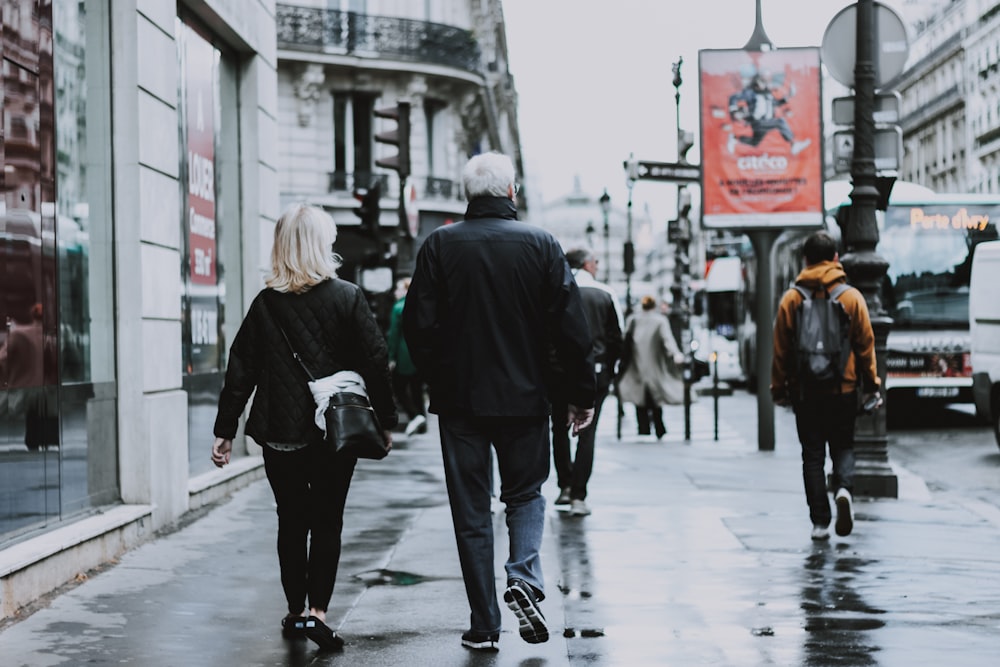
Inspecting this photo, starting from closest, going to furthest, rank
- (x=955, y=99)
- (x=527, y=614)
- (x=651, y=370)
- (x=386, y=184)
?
(x=527, y=614) < (x=651, y=370) < (x=386, y=184) < (x=955, y=99)

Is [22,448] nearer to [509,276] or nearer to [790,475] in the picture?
[509,276]

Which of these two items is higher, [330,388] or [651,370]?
[330,388]

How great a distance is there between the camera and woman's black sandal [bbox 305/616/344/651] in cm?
632

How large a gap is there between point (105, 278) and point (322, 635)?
374cm

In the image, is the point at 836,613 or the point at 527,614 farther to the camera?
the point at 836,613

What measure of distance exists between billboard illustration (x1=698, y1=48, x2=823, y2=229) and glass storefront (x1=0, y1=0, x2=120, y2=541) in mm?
9949

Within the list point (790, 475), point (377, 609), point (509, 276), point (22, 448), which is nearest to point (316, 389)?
point (509, 276)

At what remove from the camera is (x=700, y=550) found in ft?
30.5

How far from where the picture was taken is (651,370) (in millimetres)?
20047

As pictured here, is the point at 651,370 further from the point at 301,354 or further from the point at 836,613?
the point at 301,354

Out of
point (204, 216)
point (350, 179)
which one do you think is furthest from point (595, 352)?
point (350, 179)

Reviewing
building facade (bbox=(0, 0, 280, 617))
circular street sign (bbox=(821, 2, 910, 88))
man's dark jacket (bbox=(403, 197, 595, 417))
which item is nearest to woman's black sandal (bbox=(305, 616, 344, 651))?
man's dark jacket (bbox=(403, 197, 595, 417))

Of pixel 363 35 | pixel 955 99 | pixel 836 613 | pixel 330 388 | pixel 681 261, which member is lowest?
pixel 836 613

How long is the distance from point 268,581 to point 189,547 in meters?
1.31
